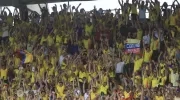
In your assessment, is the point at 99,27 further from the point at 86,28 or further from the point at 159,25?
the point at 159,25

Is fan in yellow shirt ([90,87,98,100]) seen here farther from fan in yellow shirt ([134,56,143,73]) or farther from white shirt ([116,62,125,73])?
fan in yellow shirt ([134,56,143,73])

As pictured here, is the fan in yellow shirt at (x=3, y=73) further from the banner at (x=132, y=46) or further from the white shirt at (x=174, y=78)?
the white shirt at (x=174, y=78)

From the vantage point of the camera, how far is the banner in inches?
658

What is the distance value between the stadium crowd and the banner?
15 centimetres

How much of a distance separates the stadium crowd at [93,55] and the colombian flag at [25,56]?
0.12 metres

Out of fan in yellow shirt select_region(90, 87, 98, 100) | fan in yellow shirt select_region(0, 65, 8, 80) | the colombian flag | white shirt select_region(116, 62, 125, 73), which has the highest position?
the colombian flag

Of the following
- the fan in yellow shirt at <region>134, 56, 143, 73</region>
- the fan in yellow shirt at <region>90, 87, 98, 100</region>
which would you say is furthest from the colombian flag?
the fan in yellow shirt at <region>134, 56, 143, 73</region>

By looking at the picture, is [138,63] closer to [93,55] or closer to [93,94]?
[93,94]

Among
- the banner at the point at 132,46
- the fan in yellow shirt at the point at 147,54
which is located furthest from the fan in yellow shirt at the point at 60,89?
the fan in yellow shirt at the point at 147,54

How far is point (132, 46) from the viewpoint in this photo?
1681cm

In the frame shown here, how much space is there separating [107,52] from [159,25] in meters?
2.04

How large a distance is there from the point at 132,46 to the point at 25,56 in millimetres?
4704

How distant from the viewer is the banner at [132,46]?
1670 centimetres

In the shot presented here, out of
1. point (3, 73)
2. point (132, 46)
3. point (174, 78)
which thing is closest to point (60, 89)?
point (132, 46)
